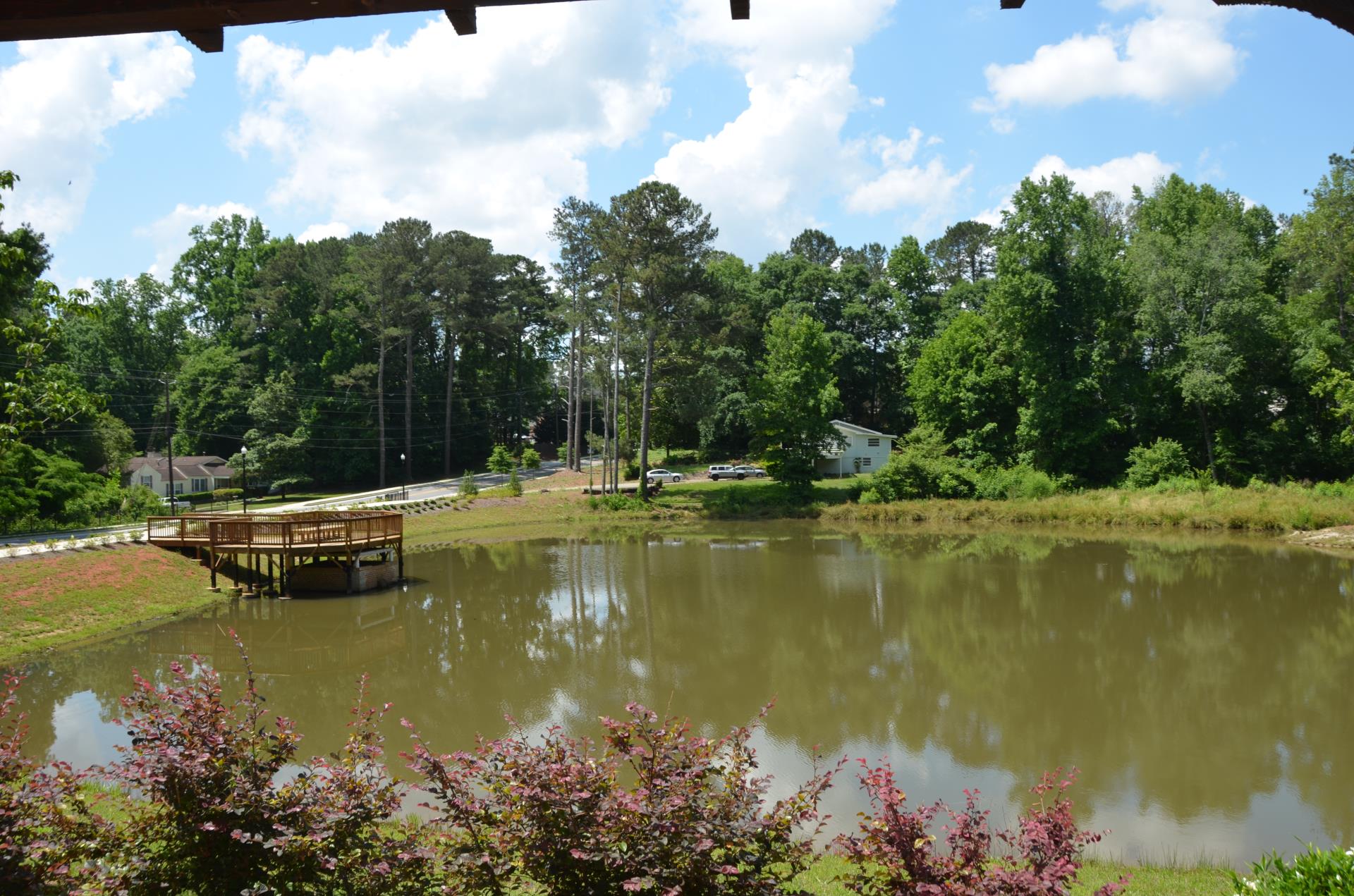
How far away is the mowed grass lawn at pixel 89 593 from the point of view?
61.2ft

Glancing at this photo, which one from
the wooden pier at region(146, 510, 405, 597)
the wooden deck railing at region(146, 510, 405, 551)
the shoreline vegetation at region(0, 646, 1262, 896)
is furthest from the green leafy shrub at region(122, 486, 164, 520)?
the shoreline vegetation at region(0, 646, 1262, 896)

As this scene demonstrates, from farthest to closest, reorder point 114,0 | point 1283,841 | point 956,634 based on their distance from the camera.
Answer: point 956,634 → point 1283,841 → point 114,0

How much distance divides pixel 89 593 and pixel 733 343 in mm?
30315

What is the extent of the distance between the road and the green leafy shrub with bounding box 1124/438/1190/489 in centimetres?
3364

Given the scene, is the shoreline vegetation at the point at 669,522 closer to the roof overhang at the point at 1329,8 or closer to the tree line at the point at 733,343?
the tree line at the point at 733,343

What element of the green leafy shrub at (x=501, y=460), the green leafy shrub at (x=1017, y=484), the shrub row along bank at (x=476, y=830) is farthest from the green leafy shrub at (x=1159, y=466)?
the shrub row along bank at (x=476, y=830)

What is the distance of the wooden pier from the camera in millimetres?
23375

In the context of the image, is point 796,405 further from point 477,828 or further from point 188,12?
point 188,12

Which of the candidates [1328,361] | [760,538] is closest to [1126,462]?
[1328,361]

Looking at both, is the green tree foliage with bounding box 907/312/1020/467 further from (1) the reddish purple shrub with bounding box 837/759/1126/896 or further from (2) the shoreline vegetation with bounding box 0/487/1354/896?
(1) the reddish purple shrub with bounding box 837/759/1126/896

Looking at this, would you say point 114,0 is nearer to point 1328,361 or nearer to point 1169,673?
point 1169,673

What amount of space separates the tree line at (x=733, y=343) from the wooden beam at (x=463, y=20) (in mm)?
17876

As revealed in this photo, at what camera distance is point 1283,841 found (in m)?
8.45

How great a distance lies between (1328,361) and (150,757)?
46034 millimetres
